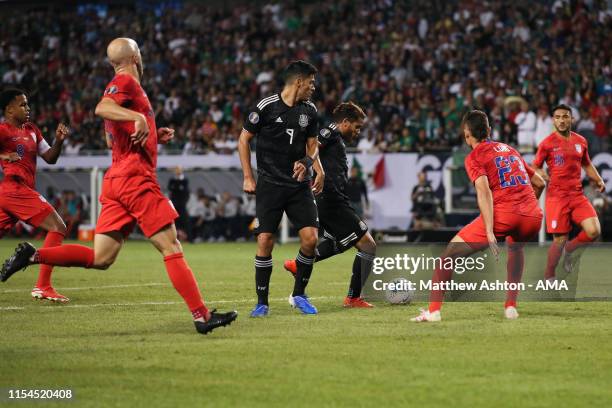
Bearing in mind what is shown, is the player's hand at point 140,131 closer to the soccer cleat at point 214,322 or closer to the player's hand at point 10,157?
the soccer cleat at point 214,322

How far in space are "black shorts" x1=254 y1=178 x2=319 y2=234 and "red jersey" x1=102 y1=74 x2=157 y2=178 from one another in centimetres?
192

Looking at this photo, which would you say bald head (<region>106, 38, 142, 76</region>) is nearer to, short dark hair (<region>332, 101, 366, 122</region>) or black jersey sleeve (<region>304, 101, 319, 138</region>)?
black jersey sleeve (<region>304, 101, 319, 138</region>)

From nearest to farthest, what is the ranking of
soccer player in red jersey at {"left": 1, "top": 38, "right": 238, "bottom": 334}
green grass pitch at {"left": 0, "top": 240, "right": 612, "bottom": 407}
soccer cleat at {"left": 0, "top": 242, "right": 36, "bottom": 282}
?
green grass pitch at {"left": 0, "top": 240, "right": 612, "bottom": 407}
soccer player in red jersey at {"left": 1, "top": 38, "right": 238, "bottom": 334}
soccer cleat at {"left": 0, "top": 242, "right": 36, "bottom": 282}

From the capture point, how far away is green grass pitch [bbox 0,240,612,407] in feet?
20.0

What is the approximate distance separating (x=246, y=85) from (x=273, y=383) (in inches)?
1055

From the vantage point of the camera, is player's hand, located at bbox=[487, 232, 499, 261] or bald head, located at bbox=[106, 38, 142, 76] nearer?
bald head, located at bbox=[106, 38, 142, 76]

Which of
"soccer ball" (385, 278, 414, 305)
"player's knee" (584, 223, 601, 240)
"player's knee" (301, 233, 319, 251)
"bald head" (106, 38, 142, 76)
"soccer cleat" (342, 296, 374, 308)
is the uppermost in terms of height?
"bald head" (106, 38, 142, 76)

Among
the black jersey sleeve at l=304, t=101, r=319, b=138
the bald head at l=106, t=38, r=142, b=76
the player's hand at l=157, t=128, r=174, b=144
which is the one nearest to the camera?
the bald head at l=106, t=38, r=142, b=76

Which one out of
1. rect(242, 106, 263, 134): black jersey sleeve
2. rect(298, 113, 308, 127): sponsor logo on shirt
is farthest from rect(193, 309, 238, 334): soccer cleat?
rect(298, 113, 308, 127): sponsor logo on shirt

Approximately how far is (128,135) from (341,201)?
11.7 ft

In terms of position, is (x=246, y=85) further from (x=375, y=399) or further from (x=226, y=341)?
(x=375, y=399)

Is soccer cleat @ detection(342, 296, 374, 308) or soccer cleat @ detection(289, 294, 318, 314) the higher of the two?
soccer cleat @ detection(289, 294, 318, 314)

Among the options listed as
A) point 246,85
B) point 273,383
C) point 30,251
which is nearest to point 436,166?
point 246,85

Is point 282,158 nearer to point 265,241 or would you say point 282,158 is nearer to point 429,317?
point 265,241
